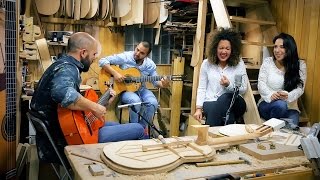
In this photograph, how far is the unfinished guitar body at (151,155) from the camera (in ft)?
4.20

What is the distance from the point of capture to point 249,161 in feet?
4.79

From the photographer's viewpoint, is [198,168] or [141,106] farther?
[141,106]

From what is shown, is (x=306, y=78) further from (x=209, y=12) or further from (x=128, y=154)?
(x=128, y=154)

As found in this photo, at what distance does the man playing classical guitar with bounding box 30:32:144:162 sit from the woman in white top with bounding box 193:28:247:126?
1081 mm

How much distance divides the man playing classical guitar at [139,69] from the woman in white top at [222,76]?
0.92 metres

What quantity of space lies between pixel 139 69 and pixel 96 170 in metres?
2.89

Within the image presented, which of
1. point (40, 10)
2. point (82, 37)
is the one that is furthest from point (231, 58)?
point (40, 10)

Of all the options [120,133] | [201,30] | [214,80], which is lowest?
[120,133]

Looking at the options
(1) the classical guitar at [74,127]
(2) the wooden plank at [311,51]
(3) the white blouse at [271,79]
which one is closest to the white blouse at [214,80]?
(3) the white blouse at [271,79]

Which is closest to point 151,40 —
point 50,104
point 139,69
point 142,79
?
point 139,69

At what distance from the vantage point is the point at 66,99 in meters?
1.82

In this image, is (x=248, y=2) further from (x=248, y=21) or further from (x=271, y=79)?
(x=271, y=79)

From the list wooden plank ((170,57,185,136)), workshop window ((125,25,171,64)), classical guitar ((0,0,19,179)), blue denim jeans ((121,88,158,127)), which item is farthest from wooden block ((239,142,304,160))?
workshop window ((125,25,171,64))

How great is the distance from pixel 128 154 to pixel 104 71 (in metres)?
2.73
